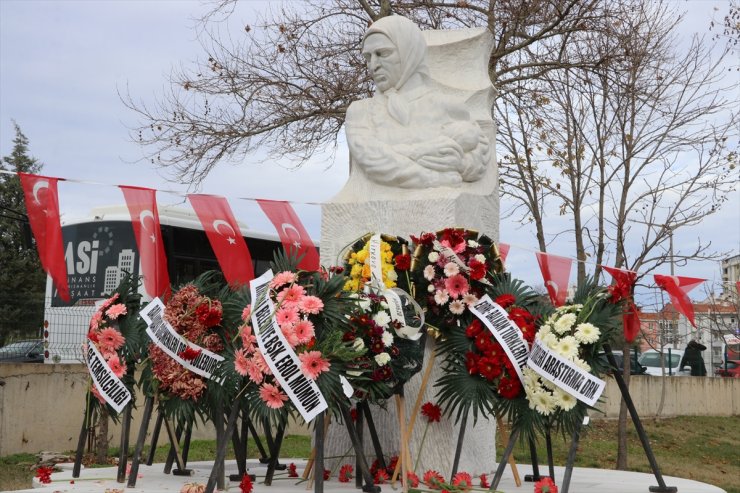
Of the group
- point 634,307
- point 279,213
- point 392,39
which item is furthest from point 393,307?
point 279,213

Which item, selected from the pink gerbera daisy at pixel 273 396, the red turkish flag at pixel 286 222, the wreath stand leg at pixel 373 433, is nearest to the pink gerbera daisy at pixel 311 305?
the pink gerbera daisy at pixel 273 396

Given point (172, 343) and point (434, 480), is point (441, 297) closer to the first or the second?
point (434, 480)

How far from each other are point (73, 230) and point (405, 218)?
10021 millimetres

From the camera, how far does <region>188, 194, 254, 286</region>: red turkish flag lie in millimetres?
8727

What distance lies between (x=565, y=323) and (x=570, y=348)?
0.48 ft

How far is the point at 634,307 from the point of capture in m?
6.28

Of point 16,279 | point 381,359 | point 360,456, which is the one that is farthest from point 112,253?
point 16,279

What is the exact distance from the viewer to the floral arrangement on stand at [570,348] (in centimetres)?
537

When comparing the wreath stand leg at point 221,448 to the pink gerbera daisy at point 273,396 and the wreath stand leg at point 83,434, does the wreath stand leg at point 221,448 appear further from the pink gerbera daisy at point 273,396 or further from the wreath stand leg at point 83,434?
the wreath stand leg at point 83,434

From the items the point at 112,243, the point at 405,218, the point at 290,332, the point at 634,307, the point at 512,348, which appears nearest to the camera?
the point at 290,332

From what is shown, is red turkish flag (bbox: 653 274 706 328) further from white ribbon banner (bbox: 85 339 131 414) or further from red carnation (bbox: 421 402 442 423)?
white ribbon banner (bbox: 85 339 131 414)

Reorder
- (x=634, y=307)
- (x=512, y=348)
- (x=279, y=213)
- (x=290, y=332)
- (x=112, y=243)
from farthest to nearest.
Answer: (x=112, y=243) → (x=279, y=213) → (x=634, y=307) → (x=512, y=348) → (x=290, y=332)

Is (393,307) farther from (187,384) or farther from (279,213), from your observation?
(279,213)

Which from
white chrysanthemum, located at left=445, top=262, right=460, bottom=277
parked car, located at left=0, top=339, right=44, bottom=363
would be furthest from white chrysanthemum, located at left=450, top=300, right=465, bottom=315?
parked car, located at left=0, top=339, right=44, bottom=363
